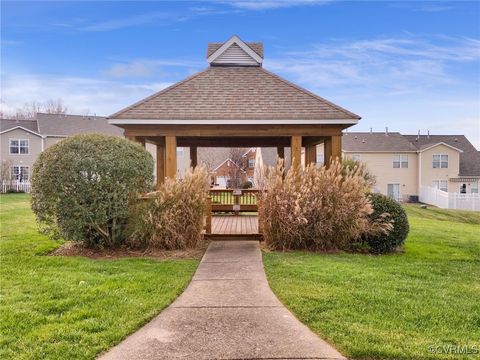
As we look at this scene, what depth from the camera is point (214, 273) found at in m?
6.46

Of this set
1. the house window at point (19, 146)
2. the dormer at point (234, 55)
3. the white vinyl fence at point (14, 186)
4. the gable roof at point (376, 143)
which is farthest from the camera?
the gable roof at point (376, 143)

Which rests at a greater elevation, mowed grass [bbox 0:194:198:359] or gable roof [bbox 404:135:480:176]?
gable roof [bbox 404:135:480:176]

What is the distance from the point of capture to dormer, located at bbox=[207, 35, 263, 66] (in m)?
11.8

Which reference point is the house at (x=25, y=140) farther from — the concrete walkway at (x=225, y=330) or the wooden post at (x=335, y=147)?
the concrete walkway at (x=225, y=330)

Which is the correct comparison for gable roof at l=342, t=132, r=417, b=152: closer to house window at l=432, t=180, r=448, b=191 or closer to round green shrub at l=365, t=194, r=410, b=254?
house window at l=432, t=180, r=448, b=191

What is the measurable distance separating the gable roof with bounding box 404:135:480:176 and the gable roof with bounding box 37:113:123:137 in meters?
28.1

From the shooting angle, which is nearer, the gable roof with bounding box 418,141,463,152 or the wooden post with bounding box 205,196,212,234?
the wooden post with bounding box 205,196,212,234

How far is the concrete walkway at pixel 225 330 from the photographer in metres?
3.46

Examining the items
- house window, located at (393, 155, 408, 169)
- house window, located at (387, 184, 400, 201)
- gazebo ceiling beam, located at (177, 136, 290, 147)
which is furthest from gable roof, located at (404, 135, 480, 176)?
gazebo ceiling beam, located at (177, 136, 290, 147)

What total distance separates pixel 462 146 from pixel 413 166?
654 cm

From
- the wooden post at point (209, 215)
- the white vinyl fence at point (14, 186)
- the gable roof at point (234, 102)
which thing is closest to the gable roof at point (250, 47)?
the gable roof at point (234, 102)

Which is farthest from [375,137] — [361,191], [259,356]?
[259,356]

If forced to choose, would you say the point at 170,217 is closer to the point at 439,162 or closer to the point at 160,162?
the point at 160,162

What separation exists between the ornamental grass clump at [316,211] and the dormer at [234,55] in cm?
457
